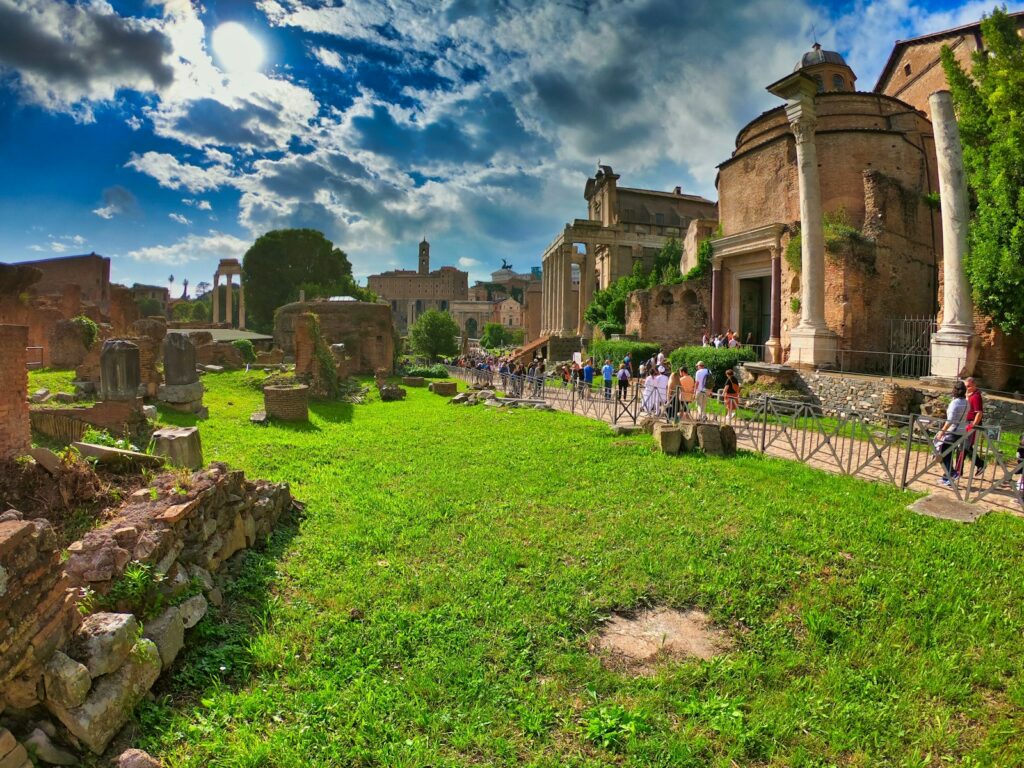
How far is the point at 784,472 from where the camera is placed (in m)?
8.05

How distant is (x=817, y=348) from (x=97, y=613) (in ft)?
55.9

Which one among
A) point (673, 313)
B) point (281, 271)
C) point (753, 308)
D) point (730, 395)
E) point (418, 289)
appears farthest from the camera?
point (418, 289)

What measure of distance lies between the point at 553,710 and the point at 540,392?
15690 mm

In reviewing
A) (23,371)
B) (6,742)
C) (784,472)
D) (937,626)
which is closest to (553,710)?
(6,742)

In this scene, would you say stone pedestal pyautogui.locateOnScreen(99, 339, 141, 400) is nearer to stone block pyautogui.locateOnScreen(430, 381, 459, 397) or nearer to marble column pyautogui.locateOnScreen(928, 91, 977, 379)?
stone block pyautogui.locateOnScreen(430, 381, 459, 397)

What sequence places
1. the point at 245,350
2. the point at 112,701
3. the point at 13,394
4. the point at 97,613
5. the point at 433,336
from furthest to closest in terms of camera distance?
the point at 433,336 < the point at 245,350 < the point at 13,394 < the point at 97,613 < the point at 112,701

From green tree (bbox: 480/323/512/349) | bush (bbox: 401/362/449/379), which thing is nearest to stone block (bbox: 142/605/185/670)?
bush (bbox: 401/362/449/379)

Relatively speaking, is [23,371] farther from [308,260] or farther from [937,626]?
[308,260]

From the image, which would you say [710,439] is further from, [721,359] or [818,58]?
[818,58]

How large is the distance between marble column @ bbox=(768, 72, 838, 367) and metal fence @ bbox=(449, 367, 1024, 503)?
126 inches

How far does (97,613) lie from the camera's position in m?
3.29

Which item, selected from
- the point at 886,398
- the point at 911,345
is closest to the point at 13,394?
the point at 886,398

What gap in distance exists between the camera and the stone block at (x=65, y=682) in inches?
111

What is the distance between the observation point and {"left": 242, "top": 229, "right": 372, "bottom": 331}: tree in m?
52.7
